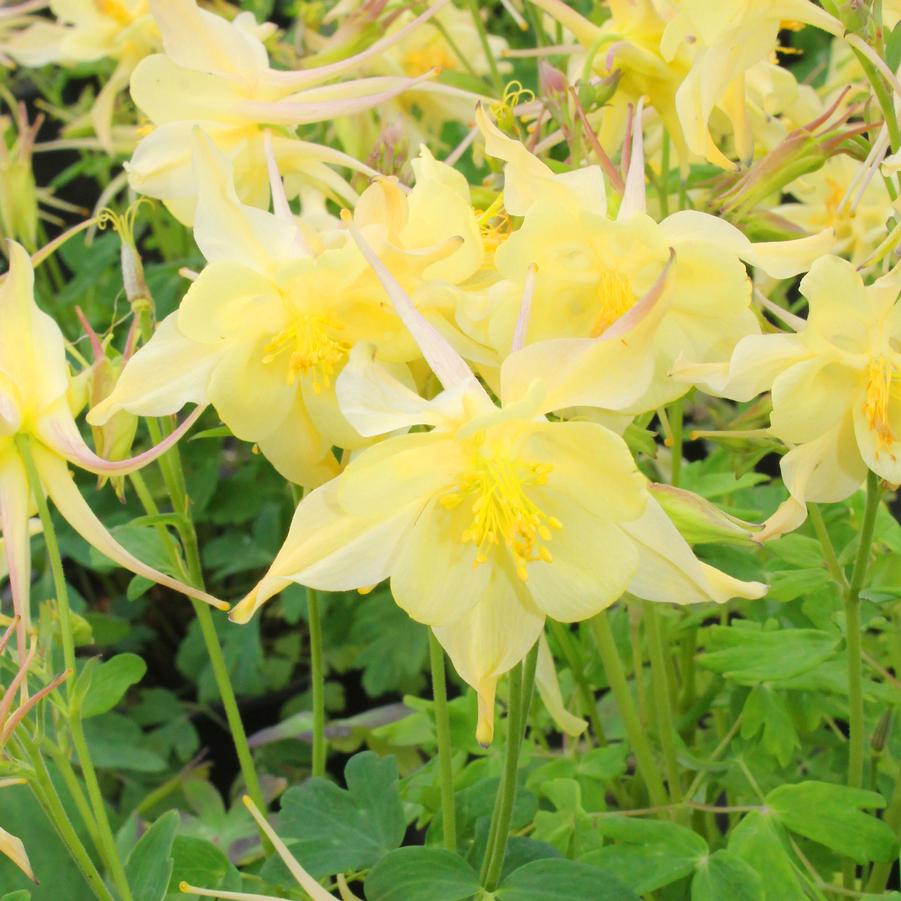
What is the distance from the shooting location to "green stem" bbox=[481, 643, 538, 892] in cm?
57

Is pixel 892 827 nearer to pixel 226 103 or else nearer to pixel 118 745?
pixel 226 103

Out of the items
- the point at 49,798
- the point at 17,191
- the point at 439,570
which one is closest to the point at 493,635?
the point at 439,570

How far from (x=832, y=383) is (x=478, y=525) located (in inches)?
8.0

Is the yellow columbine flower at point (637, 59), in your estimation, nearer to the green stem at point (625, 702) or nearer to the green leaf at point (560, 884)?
the green stem at point (625, 702)

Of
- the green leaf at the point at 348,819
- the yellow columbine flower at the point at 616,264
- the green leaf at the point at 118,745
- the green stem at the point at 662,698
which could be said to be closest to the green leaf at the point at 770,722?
the green stem at the point at 662,698

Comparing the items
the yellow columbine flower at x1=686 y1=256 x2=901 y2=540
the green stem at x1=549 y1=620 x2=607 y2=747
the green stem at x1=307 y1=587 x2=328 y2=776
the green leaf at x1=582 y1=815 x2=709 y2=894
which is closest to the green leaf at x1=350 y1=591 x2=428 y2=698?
the green stem at x1=549 y1=620 x2=607 y2=747

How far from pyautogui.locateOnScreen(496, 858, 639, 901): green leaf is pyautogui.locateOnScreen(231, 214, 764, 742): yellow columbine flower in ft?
0.51

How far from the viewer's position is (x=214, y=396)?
0.57 meters

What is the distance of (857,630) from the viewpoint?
0.73 metres

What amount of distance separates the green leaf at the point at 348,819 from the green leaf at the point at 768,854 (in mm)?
215

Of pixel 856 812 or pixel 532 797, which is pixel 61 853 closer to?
pixel 532 797

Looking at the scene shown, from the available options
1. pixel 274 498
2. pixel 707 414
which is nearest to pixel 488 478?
pixel 707 414

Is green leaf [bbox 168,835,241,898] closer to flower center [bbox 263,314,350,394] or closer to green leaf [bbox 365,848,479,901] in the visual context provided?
green leaf [bbox 365,848,479,901]

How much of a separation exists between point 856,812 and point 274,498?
3.36 ft
